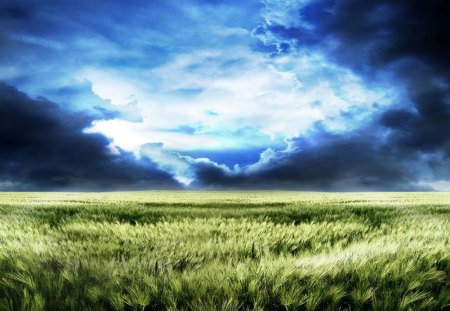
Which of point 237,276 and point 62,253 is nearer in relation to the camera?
point 237,276

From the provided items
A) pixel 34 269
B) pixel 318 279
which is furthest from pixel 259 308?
pixel 34 269

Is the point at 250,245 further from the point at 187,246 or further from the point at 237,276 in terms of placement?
the point at 237,276

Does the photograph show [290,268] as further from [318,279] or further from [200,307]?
[200,307]

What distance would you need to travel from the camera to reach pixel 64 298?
10.7 feet

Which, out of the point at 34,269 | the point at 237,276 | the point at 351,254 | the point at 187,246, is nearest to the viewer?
the point at 237,276

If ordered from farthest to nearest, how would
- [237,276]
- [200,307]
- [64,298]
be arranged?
[237,276], [64,298], [200,307]

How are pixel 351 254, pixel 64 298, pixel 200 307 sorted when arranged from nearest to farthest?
pixel 200 307, pixel 64 298, pixel 351 254

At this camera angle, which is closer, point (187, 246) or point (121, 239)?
point (187, 246)

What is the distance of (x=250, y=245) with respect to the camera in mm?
5406

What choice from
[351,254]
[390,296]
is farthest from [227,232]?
[390,296]

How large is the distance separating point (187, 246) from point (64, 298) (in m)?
2.07

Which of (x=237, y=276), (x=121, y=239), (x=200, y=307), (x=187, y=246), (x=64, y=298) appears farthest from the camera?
(x=121, y=239)

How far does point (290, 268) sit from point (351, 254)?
1.21 metres

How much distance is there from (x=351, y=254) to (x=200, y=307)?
7.81 ft
